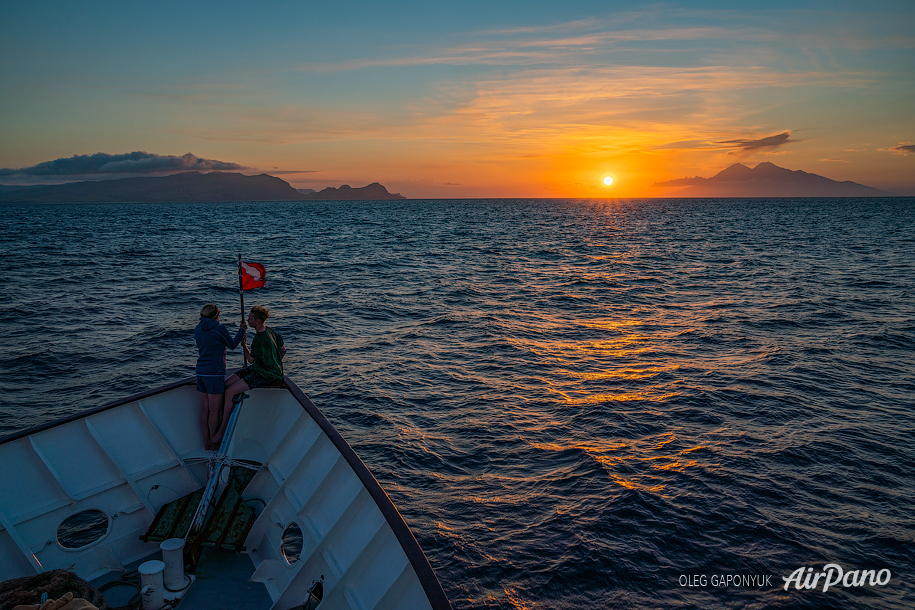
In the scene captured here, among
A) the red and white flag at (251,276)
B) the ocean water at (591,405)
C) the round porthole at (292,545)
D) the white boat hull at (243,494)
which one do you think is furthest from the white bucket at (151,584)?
the red and white flag at (251,276)

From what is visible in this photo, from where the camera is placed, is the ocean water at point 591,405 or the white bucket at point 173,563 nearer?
the white bucket at point 173,563

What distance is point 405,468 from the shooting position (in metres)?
10.6

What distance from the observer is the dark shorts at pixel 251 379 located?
8.05 meters

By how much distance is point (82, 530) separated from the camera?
8.99 meters

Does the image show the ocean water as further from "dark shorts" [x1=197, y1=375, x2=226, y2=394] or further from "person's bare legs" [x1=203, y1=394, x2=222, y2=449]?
"dark shorts" [x1=197, y1=375, x2=226, y2=394]

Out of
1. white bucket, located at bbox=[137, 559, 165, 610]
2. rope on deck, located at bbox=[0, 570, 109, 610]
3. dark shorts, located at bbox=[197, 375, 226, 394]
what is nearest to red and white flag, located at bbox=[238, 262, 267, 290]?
dark shorts, located at bbox=[197, 375, 226, 394]

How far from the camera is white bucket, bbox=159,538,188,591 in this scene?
19.1ft

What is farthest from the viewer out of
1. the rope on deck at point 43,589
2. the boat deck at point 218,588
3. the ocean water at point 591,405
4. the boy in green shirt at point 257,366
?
the ocean water at point 591,405

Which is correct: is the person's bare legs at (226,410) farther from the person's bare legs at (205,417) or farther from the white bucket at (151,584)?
the white bucket at (151,584)

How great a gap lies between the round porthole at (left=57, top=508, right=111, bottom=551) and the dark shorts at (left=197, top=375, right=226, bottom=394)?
330 cm

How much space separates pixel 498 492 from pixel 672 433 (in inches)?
189

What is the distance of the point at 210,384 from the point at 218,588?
2806 mm

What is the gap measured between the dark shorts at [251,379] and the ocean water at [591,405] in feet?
11.4

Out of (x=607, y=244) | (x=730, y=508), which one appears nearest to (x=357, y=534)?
(x=730, y=508)
